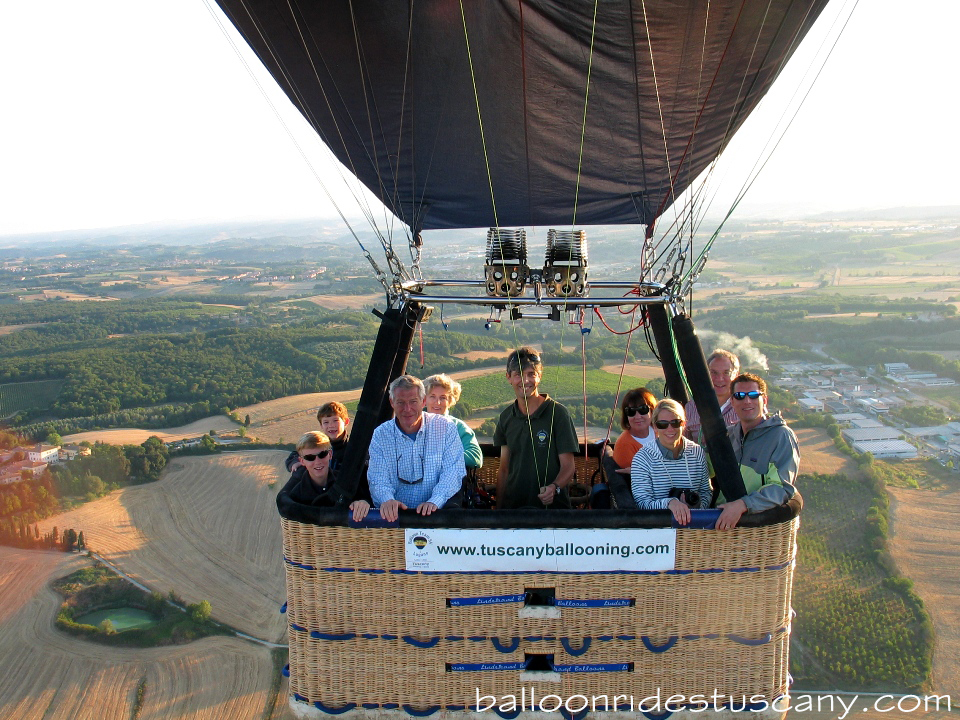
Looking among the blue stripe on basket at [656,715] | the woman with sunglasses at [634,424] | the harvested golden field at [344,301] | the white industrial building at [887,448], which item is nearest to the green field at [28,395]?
the harvested golden field at [344,301]

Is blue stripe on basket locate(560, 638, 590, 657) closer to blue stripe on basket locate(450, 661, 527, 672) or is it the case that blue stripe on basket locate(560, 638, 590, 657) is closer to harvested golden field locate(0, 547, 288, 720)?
blue stripe on basket locate(450, 661, 527, 672)

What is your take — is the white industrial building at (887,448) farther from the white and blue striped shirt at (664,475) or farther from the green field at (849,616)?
the white and blue striped shirt at (664,475)

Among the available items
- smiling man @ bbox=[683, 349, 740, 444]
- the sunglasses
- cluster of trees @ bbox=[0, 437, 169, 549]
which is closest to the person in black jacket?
the sunglasses

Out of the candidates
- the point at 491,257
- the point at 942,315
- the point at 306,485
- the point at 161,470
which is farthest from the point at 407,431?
the point at 942,315

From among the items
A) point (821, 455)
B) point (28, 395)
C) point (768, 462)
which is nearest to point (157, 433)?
point (28, 395)

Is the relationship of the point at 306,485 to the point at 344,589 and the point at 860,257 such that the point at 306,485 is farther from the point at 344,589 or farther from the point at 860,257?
the point at 860,257

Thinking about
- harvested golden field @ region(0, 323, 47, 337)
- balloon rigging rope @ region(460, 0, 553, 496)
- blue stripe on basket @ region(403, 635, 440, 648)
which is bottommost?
harvested golden field @ region(0, 323, 47, 337)
